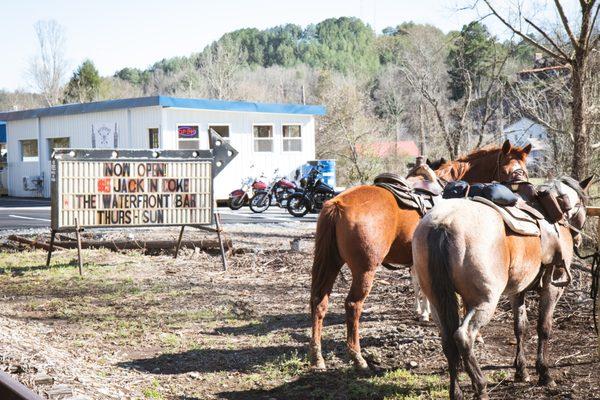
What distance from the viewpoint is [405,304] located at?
926 centimetres

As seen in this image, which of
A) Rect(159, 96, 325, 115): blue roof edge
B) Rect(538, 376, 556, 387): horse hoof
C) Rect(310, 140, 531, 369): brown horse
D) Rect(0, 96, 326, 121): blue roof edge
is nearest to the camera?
Rect(538, 376, 556, 387): horse hoof

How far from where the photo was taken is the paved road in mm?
21450

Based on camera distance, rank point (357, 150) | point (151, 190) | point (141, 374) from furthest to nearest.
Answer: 1. point (357, 150)
2. point (151, 190)
3. point (141, 374)

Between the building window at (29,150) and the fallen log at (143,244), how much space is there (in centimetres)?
2126

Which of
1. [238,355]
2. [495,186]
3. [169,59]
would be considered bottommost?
[238,355]

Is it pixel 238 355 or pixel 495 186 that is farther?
pixel 238 355

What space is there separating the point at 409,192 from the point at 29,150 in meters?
31.5


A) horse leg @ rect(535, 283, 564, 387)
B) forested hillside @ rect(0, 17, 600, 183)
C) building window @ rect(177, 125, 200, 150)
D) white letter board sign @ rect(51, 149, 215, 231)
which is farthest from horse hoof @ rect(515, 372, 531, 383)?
building window @ rect(177, 125, 200, 150)

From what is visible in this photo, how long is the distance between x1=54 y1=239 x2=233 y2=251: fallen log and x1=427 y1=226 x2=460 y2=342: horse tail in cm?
914

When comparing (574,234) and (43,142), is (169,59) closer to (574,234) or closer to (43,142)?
(43,142)

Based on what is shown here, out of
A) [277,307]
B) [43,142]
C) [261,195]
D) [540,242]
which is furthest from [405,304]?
[43,142]

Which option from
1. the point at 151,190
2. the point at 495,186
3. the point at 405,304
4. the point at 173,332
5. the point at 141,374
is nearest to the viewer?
the point at 495,186

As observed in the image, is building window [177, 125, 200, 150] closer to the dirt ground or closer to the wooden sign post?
the wooden sign post

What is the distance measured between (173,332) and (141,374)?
1681 millimetres
